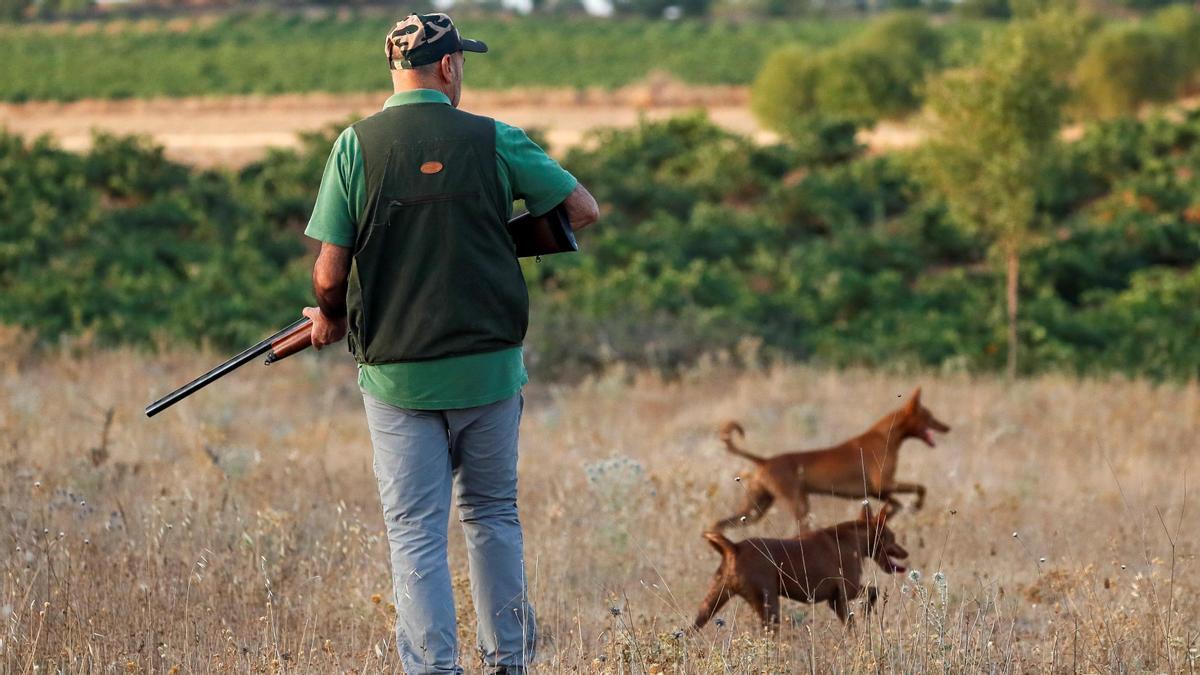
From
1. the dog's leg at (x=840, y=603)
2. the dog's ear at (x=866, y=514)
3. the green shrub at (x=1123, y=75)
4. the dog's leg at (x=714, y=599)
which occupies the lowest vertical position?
the green shrub at (x=1123, y=75)

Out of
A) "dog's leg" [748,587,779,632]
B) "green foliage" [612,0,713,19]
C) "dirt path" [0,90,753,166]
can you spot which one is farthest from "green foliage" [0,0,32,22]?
"dog's leg" [748,587,779,632]

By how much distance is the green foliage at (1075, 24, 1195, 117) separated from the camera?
30.1 meters

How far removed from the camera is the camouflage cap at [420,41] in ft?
13.2

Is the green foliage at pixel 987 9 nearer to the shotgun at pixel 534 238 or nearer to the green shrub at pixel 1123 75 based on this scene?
the green shrub at pixel 1123 75

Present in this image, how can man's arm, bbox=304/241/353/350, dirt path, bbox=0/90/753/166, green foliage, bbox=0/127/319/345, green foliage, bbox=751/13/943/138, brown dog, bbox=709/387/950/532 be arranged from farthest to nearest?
dirt path, bbox=0/90/753/166 < green foliage, bbox=751/13/943/138 < green foliage, bbox=0/127/319/345 < brown dog, bbox=709/387/950/532 < man's arm, bbox=304/241/353/350

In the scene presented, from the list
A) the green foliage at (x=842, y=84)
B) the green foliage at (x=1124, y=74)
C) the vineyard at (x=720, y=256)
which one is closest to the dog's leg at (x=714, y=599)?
the vineyard at (x=720, y=256)

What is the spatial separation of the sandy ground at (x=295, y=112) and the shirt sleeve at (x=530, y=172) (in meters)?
26.8

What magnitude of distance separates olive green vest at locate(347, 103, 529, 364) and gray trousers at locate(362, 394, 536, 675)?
24 centimetres

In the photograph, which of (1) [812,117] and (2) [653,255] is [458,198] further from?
(1) [812,117]

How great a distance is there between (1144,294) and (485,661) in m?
14.4

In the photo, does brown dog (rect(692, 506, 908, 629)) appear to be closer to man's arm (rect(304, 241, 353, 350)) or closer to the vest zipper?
man's arm (rect(304, 241, 353, 350))

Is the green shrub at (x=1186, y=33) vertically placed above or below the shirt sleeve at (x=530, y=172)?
below

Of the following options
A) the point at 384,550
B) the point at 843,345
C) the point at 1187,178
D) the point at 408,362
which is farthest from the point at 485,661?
the point at 1187,178

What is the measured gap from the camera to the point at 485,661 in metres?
4.31
